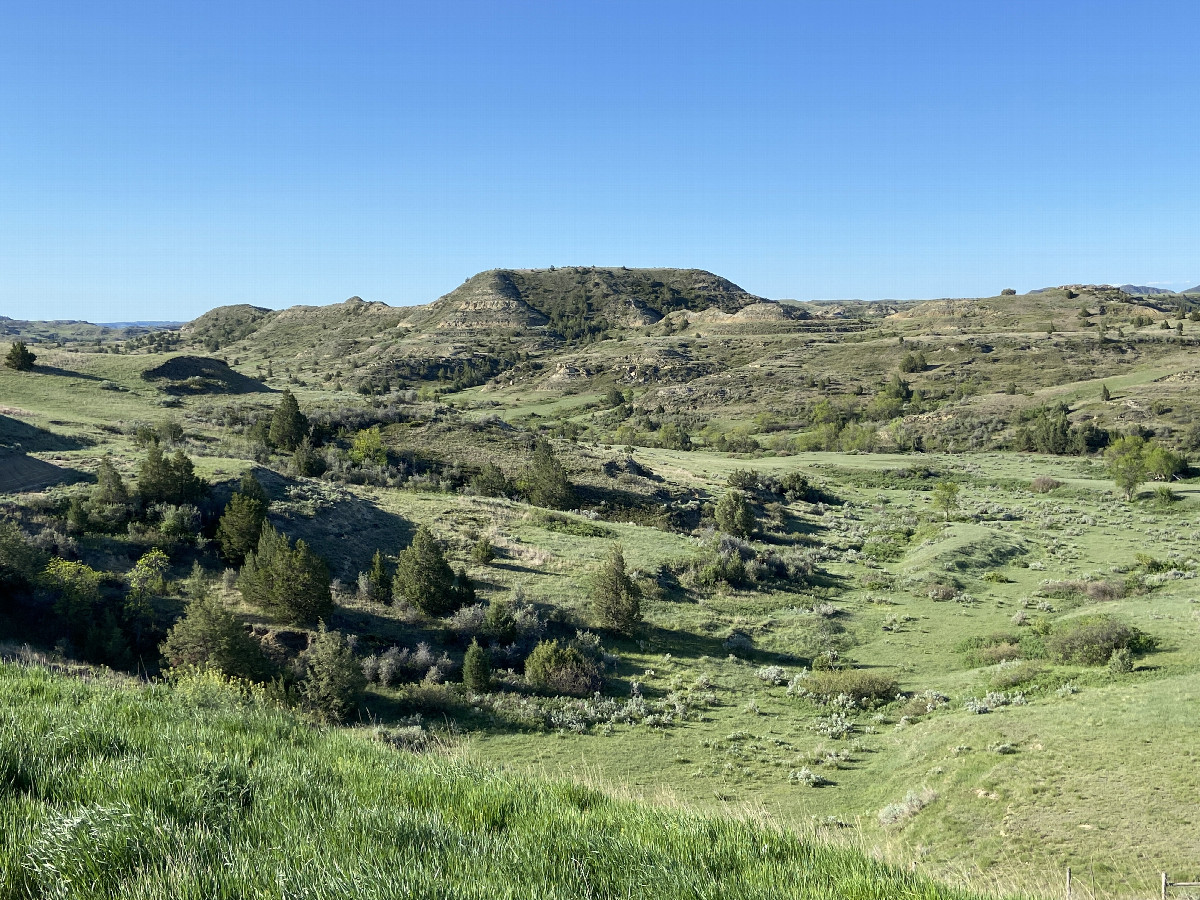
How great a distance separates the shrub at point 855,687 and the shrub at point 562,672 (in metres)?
6.24

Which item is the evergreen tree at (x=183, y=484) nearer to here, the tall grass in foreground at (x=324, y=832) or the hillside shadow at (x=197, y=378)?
the tall grass in foreground at (x=324, y=832)

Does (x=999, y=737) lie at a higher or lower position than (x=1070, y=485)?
lower

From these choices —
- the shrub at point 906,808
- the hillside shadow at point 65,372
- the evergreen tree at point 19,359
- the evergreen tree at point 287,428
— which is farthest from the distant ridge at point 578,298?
the shrub at point 906,808

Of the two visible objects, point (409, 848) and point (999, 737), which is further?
point (999, 737)

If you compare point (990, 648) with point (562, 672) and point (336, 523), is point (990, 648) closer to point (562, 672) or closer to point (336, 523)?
point (562, 672)

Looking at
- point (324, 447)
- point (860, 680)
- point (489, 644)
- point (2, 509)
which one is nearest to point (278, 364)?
point (324, 447)

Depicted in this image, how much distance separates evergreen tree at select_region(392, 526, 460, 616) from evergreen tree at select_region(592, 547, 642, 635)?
4.94 meters

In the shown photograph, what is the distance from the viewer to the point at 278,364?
377ft

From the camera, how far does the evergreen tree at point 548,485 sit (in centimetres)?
3628

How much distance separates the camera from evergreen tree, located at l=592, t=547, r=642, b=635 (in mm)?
21734

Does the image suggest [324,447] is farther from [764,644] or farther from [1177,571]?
[1177,571]

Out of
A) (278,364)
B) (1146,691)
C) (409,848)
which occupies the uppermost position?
(278,364)

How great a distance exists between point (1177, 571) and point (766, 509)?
18876 millimetres

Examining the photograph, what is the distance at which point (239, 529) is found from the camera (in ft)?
72.4
